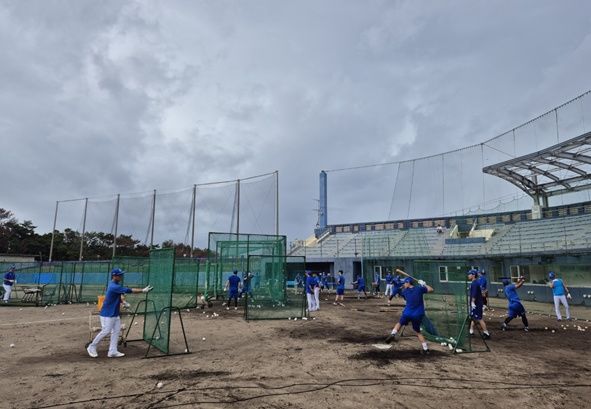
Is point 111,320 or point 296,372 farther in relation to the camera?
point 111,320

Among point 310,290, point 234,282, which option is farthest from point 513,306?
point 234,282

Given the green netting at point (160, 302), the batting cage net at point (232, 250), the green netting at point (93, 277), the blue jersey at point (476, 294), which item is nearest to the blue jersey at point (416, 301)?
the blue jersey at point (476, 294)

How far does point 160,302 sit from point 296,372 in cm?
386

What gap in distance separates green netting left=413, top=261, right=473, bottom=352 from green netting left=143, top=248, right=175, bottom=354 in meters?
6.13

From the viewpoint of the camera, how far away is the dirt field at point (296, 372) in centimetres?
550

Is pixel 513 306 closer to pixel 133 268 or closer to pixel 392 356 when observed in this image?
pixel 392 356

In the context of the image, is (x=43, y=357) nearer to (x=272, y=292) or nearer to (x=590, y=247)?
(x=272, y=292)

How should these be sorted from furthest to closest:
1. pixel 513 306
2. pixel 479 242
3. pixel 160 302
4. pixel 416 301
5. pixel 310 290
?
pixel 479 242
pixel 310 290
pixel 513 306
pixel 160 302
pixel 416 301

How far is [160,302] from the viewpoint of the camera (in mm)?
8977

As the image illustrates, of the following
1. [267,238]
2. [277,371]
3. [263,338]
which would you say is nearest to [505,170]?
[267,238]

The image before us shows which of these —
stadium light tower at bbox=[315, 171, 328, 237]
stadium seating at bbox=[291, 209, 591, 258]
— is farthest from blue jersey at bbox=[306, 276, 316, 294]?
stadium light tower at bbox=[315, 171, 328, 237]

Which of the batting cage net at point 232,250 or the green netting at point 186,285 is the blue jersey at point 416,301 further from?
the green netting at point 186,285

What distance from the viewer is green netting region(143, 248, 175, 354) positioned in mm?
8422

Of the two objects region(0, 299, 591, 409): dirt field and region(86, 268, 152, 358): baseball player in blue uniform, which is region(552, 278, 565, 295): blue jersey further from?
region(86, 268, 152, 358): baseball player in blue uniform
